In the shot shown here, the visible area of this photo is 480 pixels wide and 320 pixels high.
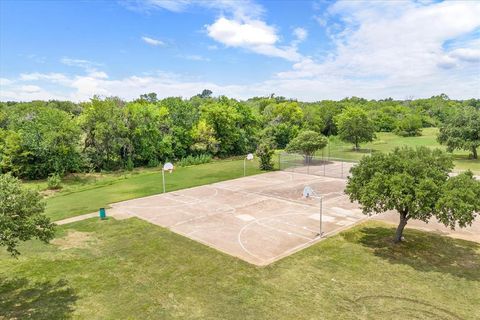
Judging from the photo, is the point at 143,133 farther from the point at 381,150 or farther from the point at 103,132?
the point at 381,150

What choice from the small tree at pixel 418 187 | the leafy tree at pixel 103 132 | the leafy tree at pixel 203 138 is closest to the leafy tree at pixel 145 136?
the leafy tree at pixel 103 132

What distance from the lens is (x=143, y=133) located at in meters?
46.3

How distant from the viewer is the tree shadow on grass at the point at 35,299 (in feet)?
39.3

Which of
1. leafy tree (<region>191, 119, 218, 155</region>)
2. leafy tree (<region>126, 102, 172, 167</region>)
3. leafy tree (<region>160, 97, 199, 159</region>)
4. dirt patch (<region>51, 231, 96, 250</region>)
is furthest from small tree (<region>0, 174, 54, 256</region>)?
leafy tree (<region>191, 119, 218, 155</region>)

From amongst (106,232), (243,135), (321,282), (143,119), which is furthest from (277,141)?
(321,282)

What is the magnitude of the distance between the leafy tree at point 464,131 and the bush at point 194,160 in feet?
110

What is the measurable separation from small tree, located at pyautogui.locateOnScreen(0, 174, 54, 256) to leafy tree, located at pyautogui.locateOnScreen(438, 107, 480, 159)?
4742cm

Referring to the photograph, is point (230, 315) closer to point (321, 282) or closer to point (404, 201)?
point (321, 282)

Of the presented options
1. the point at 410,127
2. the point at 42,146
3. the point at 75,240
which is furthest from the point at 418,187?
the point at 410,127

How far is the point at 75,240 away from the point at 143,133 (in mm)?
28735

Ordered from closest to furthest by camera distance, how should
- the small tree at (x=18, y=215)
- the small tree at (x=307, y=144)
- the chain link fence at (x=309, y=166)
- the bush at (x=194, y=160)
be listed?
the small tree at (x=18, y=215) → the chain link fence at (x=309, y=166) → the small tree at (x=307, y=144) → the bush at (x=194, y=160)

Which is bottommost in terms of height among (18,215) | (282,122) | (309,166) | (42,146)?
(309,166)

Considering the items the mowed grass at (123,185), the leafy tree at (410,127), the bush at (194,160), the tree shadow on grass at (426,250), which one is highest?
the leafy tree at (410,127)

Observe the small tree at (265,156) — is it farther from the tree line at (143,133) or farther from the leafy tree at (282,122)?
the leafy tree at (282,122)
